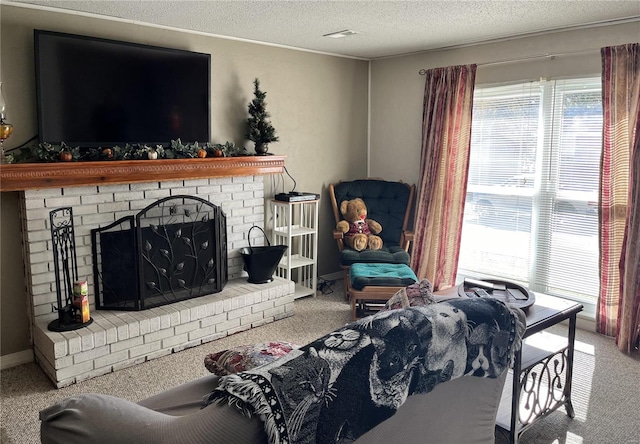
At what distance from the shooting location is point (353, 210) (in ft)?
15.8

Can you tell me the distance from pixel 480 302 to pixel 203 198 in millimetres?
2690

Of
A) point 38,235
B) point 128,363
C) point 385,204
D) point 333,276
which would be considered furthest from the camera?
point 333,276

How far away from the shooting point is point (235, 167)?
401cm

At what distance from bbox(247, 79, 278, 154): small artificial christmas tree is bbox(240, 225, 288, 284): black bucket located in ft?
2.80

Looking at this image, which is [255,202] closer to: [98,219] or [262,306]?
[262,306]

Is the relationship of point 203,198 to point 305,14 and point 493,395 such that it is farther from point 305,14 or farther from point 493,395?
point 493,395

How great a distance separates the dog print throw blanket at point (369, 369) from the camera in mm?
1223

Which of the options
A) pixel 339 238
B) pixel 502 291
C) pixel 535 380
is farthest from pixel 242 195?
pixel 535 380

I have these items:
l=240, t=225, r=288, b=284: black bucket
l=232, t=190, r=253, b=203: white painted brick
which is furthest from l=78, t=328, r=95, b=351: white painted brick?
l=232, t=190, r=253, b=203: white painted brick

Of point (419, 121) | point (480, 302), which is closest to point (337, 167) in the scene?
point (419, 121)

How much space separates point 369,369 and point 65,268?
258 centimetres

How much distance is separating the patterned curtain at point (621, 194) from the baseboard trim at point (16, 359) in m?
4.03

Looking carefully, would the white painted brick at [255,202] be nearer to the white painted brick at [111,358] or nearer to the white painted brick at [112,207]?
the white painted brick at [112,207]

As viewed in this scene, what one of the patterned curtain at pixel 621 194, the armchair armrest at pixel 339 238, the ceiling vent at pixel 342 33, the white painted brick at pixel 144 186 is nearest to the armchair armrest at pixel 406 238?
the armchair armrest at pixel 339 238
